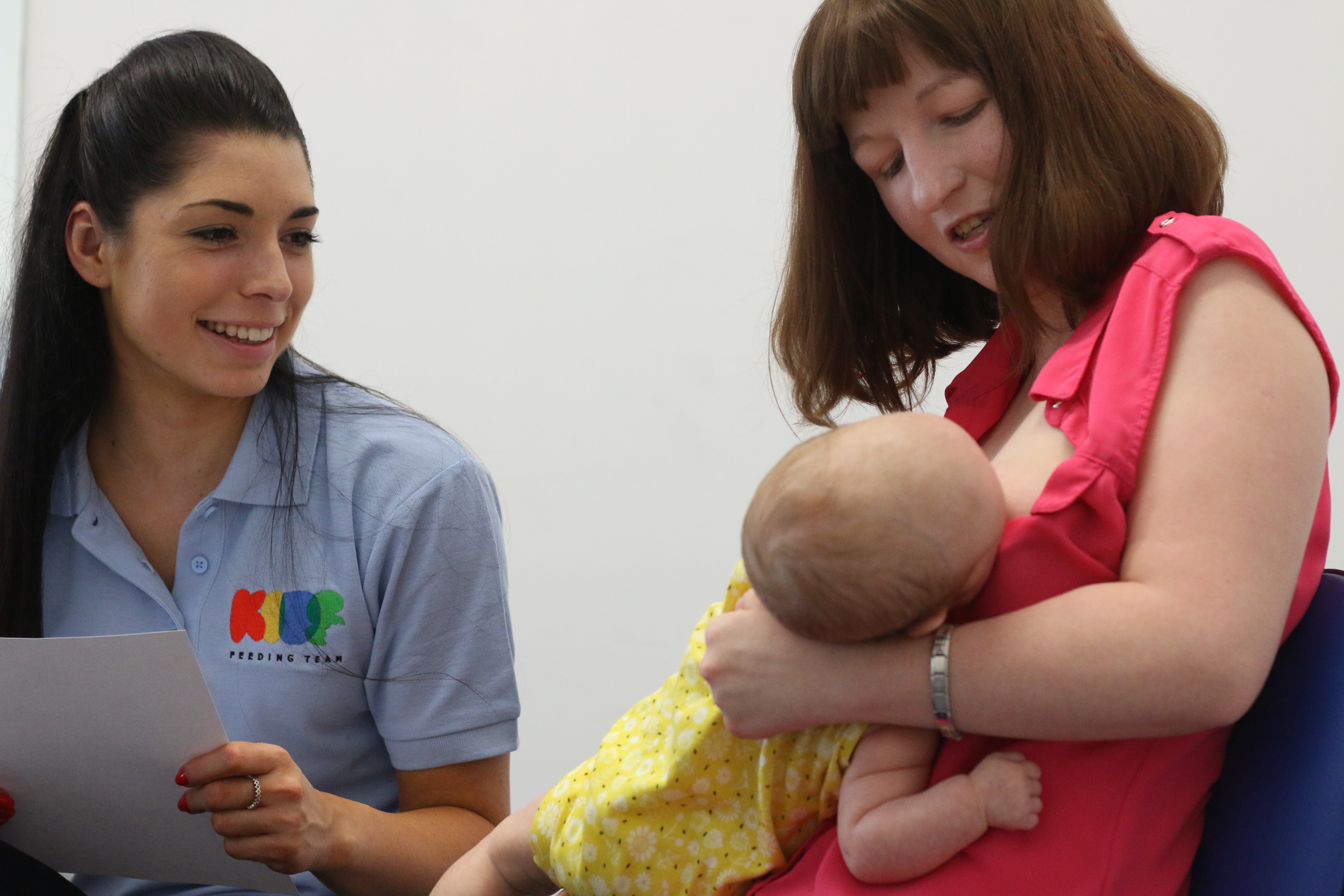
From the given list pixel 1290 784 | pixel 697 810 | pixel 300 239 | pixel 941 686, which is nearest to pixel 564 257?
pixel 300 239

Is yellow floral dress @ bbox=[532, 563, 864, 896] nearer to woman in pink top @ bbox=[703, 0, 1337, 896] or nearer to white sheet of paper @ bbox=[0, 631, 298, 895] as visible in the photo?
woman in pink top @ bbox=[703, 0, 1337, 896]

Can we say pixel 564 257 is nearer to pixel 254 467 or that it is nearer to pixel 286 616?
pixel 254 467

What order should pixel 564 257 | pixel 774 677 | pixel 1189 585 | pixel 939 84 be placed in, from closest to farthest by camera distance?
pixel 1189 585 → pixel 774 677 → pixel 939 84 → pixel 564 257

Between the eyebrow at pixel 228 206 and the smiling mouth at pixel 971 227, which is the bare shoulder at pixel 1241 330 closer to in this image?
the smiling mouth at pixel 971 227

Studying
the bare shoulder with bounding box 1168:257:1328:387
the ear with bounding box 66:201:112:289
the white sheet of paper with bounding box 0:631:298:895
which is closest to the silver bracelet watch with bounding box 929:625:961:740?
the bare shoulder with bounding box 1168:257:1328:387

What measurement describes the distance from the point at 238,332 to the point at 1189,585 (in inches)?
45.2

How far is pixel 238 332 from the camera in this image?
1443 millimetres

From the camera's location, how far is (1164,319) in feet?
2.80

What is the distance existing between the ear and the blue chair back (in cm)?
137

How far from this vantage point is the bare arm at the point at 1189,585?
77 cm

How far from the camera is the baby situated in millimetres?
819

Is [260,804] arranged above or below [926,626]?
below

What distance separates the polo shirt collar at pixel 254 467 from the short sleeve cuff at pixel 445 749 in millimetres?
339

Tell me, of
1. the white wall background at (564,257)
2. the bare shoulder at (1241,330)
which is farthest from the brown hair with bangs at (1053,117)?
the white wall background at (564,257)
